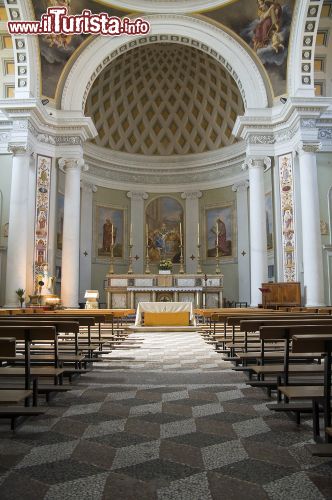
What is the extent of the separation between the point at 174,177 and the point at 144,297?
8.79 metres

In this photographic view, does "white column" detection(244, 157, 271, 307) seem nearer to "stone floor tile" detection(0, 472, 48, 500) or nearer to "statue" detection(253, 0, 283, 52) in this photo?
"statue" detection(253, 0, 283, 52)

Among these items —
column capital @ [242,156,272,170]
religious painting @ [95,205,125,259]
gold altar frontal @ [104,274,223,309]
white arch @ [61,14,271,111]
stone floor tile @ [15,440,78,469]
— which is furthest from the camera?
religious painting @ [95,205,125,259]

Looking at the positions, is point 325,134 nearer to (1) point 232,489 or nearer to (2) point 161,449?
(2) point 161,449

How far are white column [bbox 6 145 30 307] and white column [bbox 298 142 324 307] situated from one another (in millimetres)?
9978

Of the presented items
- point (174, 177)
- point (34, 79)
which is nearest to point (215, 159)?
point (174, 177)

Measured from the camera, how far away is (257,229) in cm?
1822

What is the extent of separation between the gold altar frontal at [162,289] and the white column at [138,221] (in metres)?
5.11

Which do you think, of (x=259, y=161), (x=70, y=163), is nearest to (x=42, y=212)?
(x=70, y=163)

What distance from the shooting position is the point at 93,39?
1927cm

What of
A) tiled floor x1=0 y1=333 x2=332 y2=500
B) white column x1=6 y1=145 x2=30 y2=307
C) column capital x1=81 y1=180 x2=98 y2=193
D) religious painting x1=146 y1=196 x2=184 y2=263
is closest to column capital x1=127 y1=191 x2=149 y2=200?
religious painting x1=146 y1=196 x2=184 y2=263

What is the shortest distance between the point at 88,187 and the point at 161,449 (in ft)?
67.2

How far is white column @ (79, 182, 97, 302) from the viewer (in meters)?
21.8

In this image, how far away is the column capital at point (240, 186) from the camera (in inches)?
884

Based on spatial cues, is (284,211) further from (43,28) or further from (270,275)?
(43,28)
